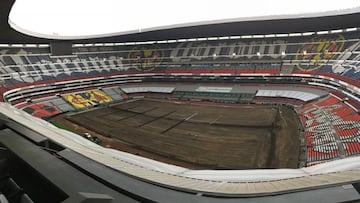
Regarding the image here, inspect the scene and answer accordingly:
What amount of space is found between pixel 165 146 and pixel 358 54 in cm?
3063

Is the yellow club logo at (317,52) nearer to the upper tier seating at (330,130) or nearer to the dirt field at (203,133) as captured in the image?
the upper tier seating at (330,130)

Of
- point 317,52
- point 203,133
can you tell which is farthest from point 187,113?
point 317,52

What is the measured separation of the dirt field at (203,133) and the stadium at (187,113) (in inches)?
6.4

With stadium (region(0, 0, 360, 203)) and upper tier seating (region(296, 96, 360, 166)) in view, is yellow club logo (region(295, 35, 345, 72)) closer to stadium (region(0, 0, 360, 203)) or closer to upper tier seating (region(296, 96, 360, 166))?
stadium (region(0, 0, 360, 203))

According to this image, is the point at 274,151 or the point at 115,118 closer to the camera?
the point at 274,151

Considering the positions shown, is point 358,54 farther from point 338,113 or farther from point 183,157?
point 183,157

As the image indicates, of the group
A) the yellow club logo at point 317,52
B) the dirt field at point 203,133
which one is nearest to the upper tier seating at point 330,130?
the dirt field at point 203,133

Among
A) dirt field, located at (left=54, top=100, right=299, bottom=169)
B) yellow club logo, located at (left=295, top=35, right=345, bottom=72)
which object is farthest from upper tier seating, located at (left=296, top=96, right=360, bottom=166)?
yellow club logo, located at (left=295, top=35, right=345, bottom=72)

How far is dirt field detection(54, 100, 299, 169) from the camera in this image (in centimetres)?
1709

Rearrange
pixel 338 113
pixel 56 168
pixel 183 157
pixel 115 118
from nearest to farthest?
pixel 56 168, pixel 183 157, pixel 338 113, pixel 115 118

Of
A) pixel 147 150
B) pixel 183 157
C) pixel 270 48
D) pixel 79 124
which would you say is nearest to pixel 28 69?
pixel 79 124

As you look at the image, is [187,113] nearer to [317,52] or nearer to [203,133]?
[203,133]

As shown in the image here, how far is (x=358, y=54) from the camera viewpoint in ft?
103

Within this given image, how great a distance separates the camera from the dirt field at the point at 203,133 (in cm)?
1709
